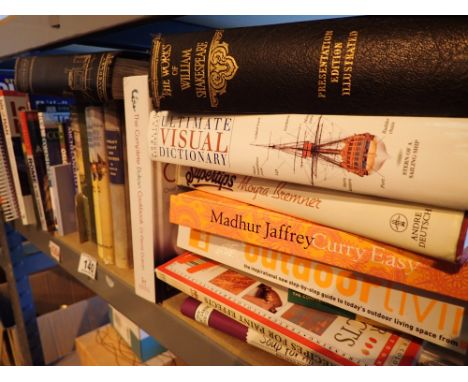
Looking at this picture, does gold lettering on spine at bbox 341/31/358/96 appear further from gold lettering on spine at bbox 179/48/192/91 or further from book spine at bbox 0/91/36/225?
book spine at bbox 0/91/36/225

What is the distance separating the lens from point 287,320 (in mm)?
Result: 337

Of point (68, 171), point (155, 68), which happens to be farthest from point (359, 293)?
point (68, 171)

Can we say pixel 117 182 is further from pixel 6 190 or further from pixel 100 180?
pixel 6 190

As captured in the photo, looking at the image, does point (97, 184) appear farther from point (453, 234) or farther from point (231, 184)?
point (453, 234)

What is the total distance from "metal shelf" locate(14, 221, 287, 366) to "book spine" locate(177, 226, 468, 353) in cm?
9

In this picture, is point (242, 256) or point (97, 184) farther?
point (97, 184)

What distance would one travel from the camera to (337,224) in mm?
295

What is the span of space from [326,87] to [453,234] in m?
0.15

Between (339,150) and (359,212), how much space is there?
61 millimetres

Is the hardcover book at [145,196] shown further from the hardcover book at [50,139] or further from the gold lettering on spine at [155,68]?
the hardcover book at [50,139]

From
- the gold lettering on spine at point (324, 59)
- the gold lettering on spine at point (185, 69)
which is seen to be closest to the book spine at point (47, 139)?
the gold lettering on spine at point (185, 69)

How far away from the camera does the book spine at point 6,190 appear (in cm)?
72

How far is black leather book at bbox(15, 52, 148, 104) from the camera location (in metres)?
0.43

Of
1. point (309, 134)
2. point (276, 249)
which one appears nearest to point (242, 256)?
point (276, 249)
